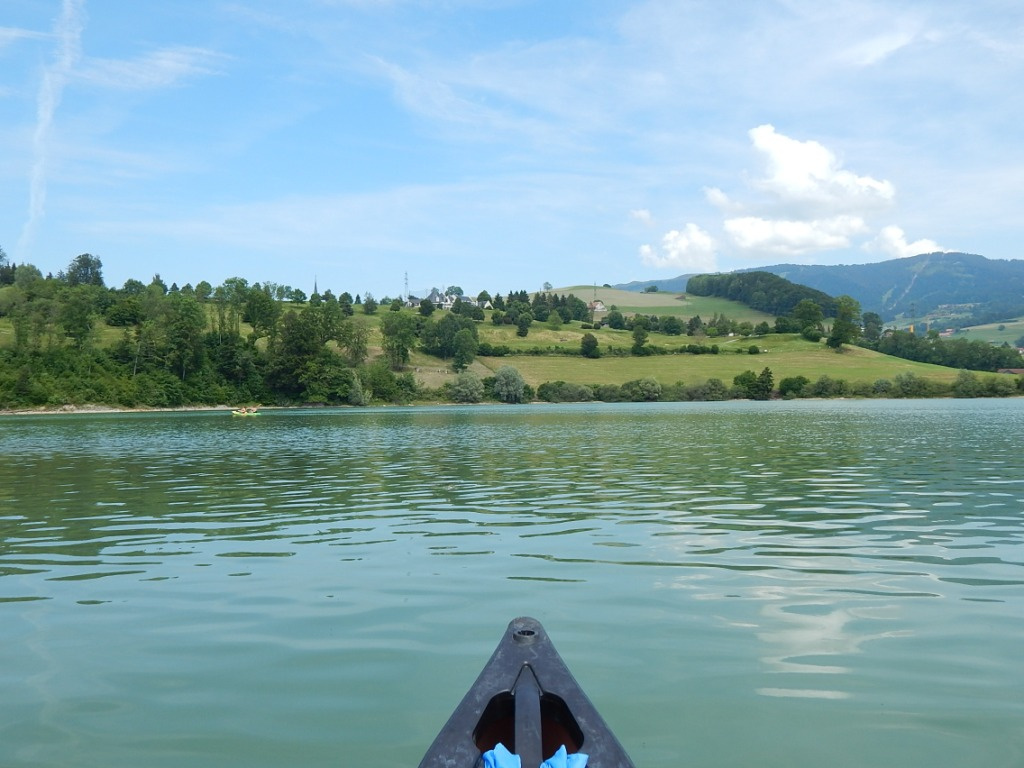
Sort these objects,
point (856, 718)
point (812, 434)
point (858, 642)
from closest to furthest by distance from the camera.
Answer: point (856, 718) < point (858, 642) < point (812, 434)

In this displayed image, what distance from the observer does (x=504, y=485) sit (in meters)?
25.3

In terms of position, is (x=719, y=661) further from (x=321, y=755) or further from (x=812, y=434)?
(x=812, y=434)

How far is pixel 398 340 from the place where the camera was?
152125 millimetres

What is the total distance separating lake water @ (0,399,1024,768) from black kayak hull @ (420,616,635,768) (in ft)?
3.50

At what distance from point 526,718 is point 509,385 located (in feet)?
430

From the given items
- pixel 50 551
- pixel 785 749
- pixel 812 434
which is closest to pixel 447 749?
pixel 785 749

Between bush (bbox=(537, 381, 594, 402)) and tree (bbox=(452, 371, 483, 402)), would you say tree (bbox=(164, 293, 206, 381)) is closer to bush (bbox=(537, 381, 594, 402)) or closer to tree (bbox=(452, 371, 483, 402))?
tree (bbox=(452, 371, 483, 402))

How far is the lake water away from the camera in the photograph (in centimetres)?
709

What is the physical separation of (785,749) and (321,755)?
12.5 ft

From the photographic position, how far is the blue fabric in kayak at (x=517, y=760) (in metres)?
5.13

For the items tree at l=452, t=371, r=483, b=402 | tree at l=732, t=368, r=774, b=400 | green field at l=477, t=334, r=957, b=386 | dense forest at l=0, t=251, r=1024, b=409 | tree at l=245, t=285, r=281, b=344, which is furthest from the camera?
tree at l=245, t=285, r=281, b=344

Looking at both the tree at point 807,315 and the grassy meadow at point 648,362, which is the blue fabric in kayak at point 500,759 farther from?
the tree at point 807,315

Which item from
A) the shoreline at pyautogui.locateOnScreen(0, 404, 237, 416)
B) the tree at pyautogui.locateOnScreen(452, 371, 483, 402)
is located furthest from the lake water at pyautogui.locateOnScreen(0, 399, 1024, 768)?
the tree at pyautogui.locateOnScreen(452, 371, 483, 402)

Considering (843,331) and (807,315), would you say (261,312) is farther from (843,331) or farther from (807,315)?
(807,315)
